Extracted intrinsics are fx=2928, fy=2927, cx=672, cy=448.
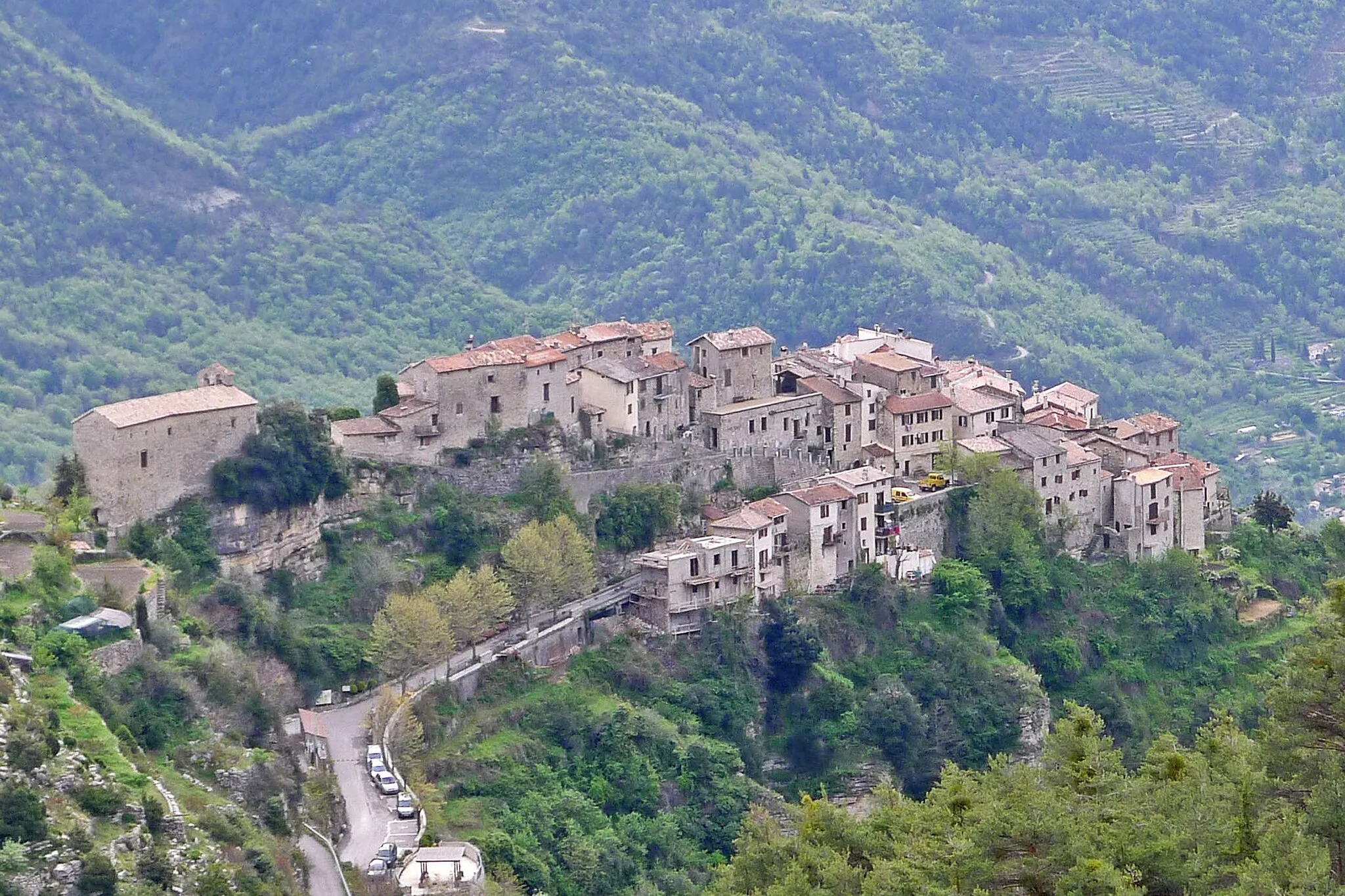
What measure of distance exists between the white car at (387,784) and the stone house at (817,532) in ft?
55.5

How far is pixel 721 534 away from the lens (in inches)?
3108

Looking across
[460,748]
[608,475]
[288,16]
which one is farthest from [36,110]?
[460,748]

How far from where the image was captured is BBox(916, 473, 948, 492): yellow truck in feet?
279

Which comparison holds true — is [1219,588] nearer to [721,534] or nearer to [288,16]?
[721,534]

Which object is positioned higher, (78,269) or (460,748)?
(78,269)

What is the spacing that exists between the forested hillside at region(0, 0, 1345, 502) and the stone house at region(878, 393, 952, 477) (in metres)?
36.9

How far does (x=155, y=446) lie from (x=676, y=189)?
279ft

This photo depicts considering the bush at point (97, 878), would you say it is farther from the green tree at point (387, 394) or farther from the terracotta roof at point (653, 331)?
the terracotta roof at point (653, 331)

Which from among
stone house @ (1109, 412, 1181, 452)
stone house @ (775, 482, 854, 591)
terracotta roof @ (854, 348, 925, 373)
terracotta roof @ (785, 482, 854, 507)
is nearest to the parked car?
stone house @ (775, 482, 854, 591)

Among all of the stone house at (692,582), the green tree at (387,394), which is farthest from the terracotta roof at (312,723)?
the green tree at (387,394)

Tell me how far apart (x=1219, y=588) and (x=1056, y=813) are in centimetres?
3733

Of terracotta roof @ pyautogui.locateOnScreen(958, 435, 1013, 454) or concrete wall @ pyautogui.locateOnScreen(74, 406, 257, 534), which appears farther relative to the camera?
terracotta roof @ pyautogui.locateOnScreen(958, 435, 1013, 454)

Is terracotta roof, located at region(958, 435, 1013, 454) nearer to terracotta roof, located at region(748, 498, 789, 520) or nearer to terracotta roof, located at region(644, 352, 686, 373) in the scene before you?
terracotta roof, located at region(748, 498, 789, 520)

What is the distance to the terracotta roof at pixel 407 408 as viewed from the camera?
78188 millimetres
